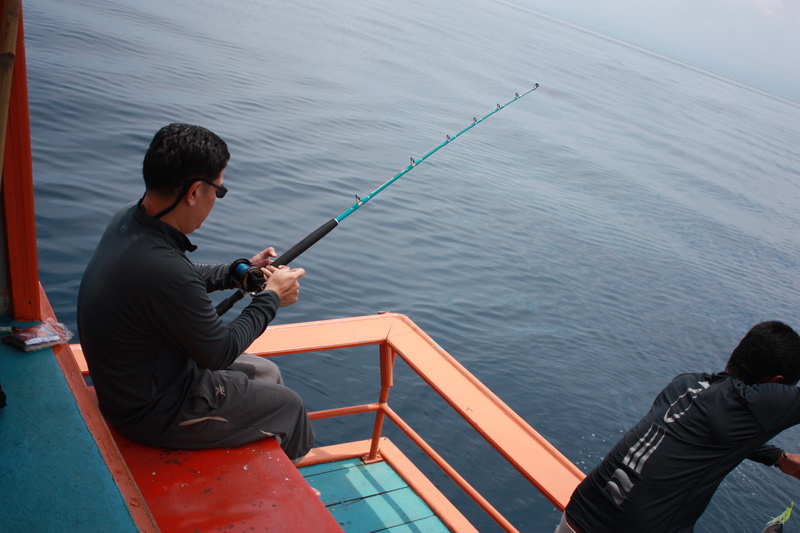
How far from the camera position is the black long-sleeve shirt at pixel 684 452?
2.41 metres

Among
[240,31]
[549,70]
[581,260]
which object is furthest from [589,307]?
[549,70]

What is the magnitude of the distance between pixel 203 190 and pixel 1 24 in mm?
747

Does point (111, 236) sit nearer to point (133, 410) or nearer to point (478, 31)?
point (133, 410)

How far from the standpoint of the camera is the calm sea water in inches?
251

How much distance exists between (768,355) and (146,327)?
221 cm

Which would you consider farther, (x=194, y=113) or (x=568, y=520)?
(x=194, y=113)

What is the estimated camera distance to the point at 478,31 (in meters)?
41.1

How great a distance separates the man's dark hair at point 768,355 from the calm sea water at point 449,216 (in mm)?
2999

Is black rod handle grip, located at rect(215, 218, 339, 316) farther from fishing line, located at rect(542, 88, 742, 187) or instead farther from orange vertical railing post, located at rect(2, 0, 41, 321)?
fishing line, located at rect(542, 88, 742, 187)

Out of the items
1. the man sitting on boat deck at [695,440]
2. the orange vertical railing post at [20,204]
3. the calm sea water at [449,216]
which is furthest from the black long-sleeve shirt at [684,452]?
the calm sea water at [449,216]

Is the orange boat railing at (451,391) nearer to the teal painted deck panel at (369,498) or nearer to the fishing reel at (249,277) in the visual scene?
the teal painted deck panel at (369,498)

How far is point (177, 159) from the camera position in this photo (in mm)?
2037

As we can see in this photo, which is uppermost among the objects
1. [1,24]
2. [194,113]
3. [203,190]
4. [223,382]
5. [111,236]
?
[1,24]

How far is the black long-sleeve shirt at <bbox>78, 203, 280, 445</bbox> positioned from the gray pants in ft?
0.19
